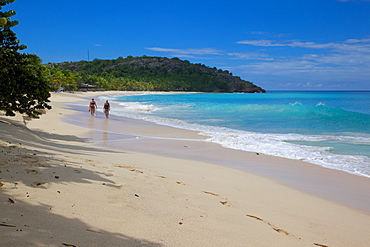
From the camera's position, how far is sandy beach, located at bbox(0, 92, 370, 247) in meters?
3.31

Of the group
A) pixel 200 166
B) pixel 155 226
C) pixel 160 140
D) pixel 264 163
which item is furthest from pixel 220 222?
pixel 160 140

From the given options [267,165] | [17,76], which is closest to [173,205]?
[267,165]

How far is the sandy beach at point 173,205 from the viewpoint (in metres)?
3.31

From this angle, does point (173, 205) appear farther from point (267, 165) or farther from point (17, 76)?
point (17, 76)

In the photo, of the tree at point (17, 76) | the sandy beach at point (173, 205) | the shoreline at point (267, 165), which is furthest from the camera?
the tree at point (17, 76)

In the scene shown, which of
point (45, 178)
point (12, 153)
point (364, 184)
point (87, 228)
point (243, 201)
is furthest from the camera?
point (364, 184)

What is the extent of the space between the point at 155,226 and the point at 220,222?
3.08 ft

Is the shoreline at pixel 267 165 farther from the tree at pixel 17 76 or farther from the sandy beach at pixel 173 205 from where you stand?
the tree at pixel 17 76

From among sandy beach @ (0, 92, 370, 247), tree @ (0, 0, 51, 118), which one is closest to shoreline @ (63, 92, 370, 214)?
sandy beach @ (0, 92, 370, 247)

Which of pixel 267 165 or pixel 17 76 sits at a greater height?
pixel 17 76

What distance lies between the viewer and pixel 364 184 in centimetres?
763

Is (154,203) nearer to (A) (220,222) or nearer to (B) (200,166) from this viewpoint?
(A) (220,222)

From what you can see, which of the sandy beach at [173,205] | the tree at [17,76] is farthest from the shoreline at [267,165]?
the tree at [17,76]

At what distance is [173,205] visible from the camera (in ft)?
15.1
